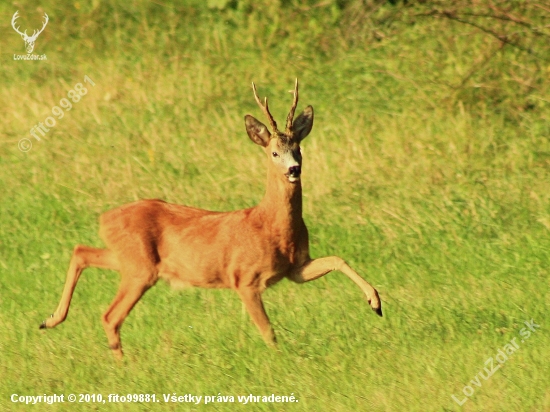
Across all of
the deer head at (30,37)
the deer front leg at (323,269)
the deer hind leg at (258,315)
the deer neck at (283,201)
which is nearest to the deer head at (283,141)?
the deer neck at (283,201)

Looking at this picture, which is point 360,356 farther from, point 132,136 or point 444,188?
point 132,136

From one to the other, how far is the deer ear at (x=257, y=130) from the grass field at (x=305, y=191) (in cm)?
133

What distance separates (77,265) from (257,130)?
1687 millimetres

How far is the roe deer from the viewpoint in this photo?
824cm

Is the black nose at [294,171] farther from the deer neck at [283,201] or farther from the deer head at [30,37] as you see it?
the deer head at [30,37]

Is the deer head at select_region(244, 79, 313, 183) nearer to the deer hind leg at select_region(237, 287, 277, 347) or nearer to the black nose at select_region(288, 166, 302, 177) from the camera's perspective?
the black nose at select_region(288, 166, 302, 177)

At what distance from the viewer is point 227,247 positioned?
332 inches

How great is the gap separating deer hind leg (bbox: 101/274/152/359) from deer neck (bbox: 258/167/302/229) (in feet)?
3.26

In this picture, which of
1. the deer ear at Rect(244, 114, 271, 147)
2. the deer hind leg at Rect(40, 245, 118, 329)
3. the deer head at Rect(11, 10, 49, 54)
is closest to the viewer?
the deer ear at Rect(244, 114, 271, 147)

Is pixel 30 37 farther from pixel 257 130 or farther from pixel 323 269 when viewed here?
pixel 323 269

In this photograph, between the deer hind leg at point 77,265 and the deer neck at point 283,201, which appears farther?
the deer hind leg at point 77,265

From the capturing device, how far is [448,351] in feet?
26.8

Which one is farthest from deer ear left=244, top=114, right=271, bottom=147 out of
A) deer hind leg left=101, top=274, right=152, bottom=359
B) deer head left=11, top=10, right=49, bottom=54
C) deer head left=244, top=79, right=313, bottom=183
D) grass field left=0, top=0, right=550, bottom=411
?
deer head left=11, top=10, right=49, bottom=54

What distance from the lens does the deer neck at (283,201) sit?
8.22 meters
